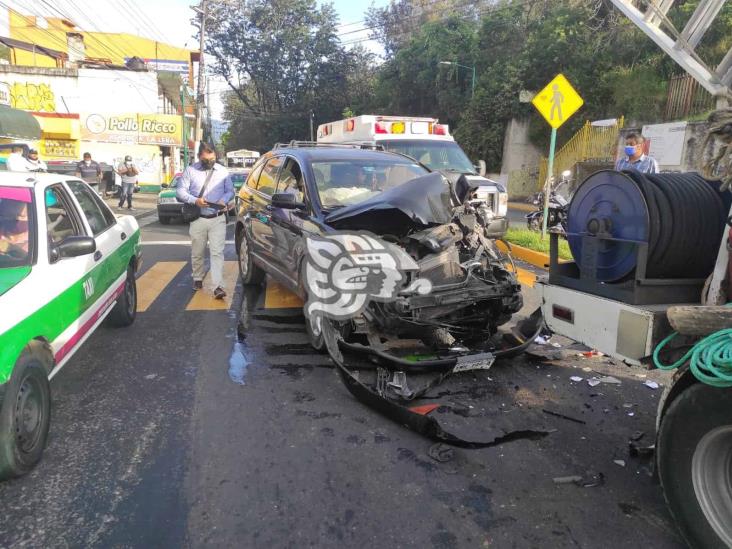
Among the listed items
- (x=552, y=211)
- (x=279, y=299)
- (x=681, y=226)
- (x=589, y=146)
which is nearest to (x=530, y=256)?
(x=552, y=211)

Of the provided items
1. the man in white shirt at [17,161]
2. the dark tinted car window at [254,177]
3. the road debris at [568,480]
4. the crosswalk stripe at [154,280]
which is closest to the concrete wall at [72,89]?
the man in white shirt at [17,161]

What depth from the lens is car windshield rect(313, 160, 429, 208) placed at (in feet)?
17.4

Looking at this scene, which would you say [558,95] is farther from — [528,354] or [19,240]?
[19,240]

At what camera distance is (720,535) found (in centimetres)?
224

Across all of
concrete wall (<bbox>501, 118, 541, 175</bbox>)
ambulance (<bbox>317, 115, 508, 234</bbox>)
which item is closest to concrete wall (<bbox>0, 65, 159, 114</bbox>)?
concrete wall (<bbox>501, 118, 541, 175</bbox>)

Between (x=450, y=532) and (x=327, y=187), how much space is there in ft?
11.7

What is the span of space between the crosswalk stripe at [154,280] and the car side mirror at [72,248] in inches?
103

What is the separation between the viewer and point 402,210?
4484mm

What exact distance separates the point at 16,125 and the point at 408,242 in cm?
1432

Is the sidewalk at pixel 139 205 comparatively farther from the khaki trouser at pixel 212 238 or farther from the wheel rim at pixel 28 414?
the wheel rim at pixel 28 414

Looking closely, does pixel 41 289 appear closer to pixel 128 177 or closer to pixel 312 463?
pixel 312 463

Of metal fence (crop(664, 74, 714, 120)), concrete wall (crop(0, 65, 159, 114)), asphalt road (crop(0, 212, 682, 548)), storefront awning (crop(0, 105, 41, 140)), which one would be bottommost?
asphalt road (crop(0, 212, 682, 548))

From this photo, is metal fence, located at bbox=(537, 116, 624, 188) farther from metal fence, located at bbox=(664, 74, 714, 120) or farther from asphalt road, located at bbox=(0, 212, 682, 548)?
asphalt road, located at bbox=(0, 212, 682, 548)

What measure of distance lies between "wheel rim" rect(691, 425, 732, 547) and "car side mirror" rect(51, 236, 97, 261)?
151 inches
